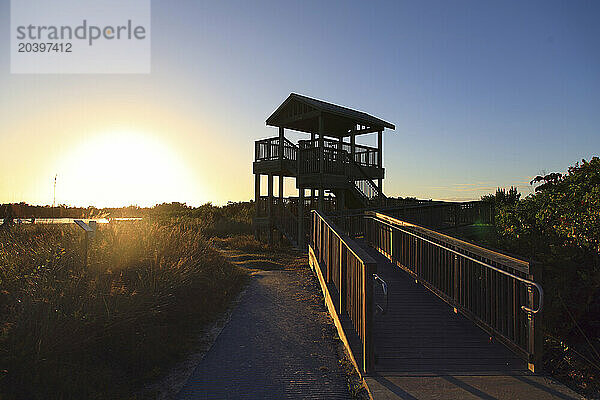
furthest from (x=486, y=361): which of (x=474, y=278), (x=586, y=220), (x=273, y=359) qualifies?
(x=586, y=220)

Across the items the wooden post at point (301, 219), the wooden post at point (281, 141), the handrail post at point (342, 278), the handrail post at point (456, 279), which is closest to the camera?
the handrail post at point (342, 278)

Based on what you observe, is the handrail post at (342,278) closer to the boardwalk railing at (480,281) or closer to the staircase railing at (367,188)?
the boardwalk railing at (480,281)

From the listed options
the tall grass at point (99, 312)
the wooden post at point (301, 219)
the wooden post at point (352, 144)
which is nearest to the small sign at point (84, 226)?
the tall grass at point (99, 312)

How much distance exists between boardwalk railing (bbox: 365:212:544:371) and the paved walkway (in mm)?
1946

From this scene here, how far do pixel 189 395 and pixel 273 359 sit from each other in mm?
1272

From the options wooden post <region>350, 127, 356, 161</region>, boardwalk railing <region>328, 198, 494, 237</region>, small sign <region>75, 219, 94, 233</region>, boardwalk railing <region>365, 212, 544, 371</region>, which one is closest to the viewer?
boardwalk railing <region>365, 212, 544, 371</region>

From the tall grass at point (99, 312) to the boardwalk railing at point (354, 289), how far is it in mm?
2329

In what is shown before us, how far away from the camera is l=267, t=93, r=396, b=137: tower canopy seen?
17.4 meters

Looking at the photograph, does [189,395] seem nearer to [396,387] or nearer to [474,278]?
[396,387]

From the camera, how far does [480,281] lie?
5188 millimetres

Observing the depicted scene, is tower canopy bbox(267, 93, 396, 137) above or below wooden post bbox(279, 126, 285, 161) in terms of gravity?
above

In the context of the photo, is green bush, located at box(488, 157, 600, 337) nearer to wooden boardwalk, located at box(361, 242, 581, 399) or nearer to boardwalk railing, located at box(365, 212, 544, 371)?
boardwalk railing, located at box(365, 212, 544, 371)

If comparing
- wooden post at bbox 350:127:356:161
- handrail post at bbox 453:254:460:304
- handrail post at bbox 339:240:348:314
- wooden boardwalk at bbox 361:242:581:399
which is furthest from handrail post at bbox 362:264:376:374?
wooden post at bbox 350:127:356:161

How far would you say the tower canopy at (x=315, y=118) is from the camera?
1742 centimetres
